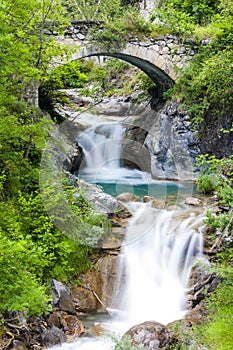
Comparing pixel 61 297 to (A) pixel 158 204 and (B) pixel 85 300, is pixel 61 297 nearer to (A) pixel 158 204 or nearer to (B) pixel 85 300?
(B) pixel 85 300

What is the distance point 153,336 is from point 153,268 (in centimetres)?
190

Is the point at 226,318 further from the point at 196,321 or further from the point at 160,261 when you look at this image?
the point at 160,261

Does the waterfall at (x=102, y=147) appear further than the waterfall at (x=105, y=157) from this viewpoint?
Yes

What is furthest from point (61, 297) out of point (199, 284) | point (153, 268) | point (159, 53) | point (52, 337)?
point (159, 53)

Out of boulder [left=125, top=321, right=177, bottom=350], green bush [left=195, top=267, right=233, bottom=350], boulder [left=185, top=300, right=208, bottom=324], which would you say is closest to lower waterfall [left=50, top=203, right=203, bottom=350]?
boulder [left=185, top=300, right=208, bottom=324]

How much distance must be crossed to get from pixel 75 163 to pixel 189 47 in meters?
4.35

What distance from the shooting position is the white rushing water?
528cm

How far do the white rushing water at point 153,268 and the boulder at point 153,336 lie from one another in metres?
0.36

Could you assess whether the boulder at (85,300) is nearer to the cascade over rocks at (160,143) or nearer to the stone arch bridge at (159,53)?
the cascade over rocks at (160,143)

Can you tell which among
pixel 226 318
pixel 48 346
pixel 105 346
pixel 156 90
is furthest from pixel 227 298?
pixel 156 90

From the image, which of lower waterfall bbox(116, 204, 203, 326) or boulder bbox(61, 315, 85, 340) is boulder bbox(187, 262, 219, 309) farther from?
boulder bbox(61, 315, 85, 340)

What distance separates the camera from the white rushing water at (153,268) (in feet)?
17.3

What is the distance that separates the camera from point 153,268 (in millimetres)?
6164

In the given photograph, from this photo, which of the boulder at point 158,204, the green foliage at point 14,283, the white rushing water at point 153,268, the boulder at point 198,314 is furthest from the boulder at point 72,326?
the boulder at point 158,204
